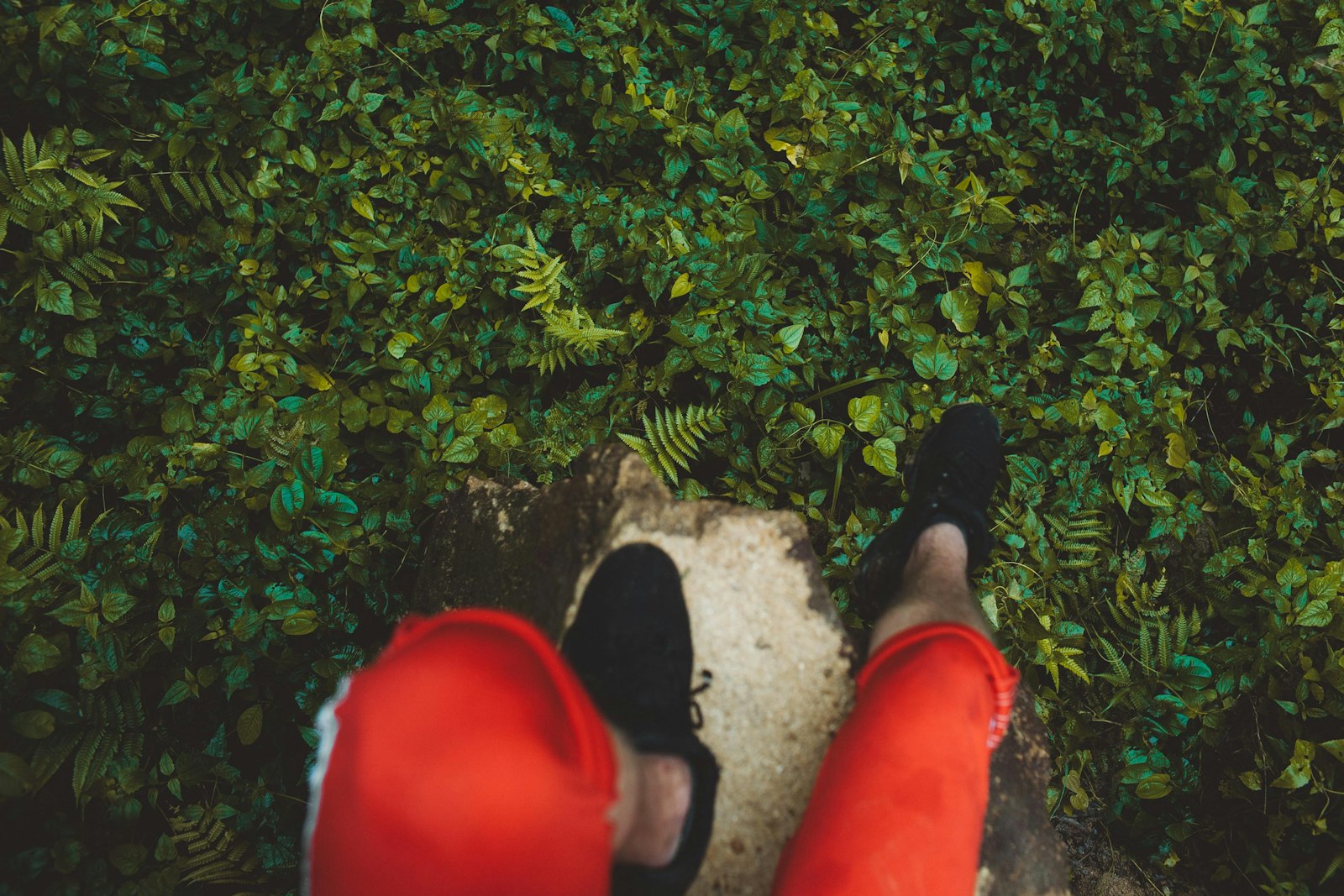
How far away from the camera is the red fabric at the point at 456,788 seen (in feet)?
4.24

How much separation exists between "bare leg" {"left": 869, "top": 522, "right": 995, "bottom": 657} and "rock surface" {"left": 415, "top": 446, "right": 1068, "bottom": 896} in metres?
0.20

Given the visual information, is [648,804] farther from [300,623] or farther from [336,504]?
[336,504]

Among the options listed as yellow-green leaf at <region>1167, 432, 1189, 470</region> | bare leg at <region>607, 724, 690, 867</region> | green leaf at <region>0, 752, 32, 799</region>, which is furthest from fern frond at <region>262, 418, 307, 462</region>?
yellow-green leaf at <region>1167, 432, 1189, 470</region>

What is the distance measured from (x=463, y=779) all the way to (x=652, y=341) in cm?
236

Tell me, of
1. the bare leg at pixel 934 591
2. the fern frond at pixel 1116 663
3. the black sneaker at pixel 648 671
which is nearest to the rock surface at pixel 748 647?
the black sneaker at pixel 648 671

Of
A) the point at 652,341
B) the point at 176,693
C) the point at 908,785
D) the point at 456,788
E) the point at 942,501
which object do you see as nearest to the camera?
the point at 456,788

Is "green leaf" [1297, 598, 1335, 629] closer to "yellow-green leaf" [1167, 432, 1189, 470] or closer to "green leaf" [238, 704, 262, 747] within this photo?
"yellow-green leaf" [1167, 432, 1189, 470]

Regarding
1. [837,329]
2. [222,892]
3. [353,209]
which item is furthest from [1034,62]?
[222,892]

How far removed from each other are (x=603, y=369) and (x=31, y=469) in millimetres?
2421

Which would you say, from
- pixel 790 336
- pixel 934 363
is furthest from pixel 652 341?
pixel 934 363

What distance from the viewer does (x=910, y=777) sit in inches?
71.1

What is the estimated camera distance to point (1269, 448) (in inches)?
136

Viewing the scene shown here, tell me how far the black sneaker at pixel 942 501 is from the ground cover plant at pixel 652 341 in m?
0.18

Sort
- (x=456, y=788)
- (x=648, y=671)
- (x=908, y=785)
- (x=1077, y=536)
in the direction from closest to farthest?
(x=456, y=788) → (x=908, y=785) → (x=648, y=671) → (x=1077, y=536)
